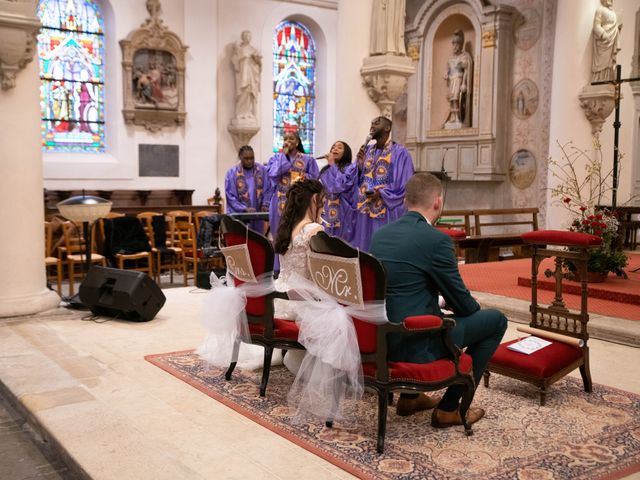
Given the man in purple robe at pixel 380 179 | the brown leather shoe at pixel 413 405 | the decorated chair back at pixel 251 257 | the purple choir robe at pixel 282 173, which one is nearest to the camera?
the brown leather shoe at pixel 413 405

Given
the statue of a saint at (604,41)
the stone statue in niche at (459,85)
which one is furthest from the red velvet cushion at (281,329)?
the stone statue in niche at (459,85)

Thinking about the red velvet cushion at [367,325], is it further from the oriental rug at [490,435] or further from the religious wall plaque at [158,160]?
the religious wall plaque at [158,160]

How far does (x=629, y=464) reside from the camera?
3.20 metres

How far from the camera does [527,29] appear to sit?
13.2 meters

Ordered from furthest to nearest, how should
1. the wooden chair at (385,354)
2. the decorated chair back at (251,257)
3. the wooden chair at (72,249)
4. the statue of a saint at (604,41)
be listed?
the statue of a saint at (604,41) < the wooden chair at (72,249) < the decorated chair back at (251,257) < the wooden chair at (385,354)

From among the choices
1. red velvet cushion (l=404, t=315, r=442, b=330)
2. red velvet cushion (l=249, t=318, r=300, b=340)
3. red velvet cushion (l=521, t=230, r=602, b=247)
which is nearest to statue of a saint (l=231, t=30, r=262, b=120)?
red velvet cushion (l=521, t=230, r=602, b=247)

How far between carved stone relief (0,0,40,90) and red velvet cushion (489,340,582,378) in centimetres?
450

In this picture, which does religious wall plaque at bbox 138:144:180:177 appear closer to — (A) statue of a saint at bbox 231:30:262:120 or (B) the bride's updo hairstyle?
(A) statue of a saint at bbox 231:30:262:120

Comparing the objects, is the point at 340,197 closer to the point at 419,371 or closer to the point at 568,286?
the point at 568,286

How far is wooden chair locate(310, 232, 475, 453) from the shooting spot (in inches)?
127

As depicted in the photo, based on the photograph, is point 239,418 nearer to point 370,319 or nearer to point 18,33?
point 370,319

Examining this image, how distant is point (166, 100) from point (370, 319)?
11.0m

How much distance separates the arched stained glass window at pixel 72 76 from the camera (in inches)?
506

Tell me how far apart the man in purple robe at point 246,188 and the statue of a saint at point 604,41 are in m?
5.24
